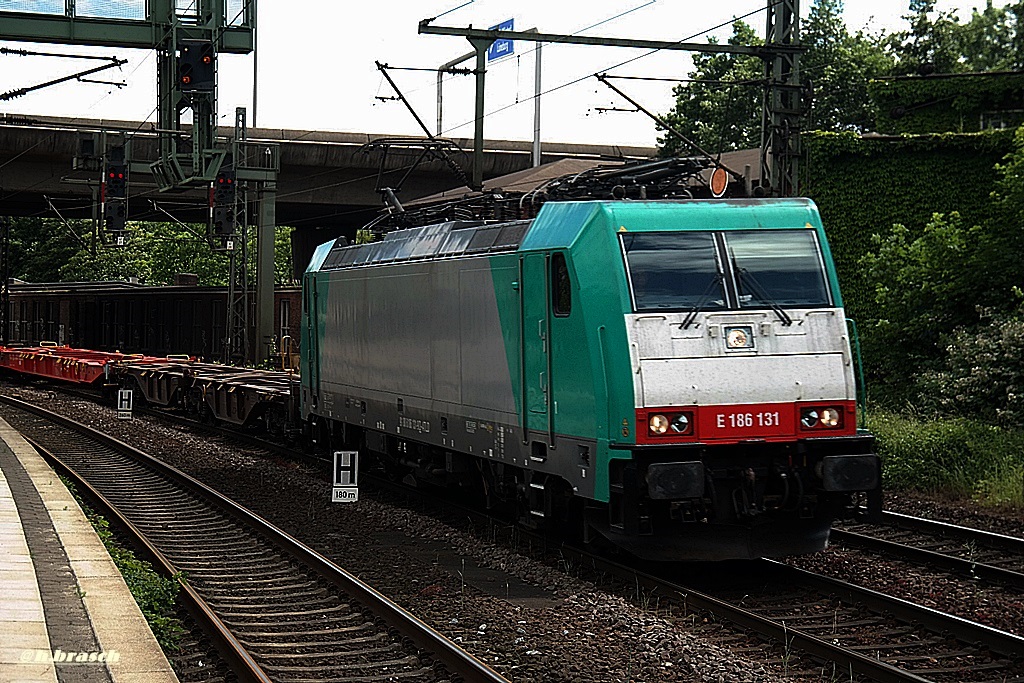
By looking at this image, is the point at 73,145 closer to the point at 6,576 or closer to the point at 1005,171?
the point at 1005,171

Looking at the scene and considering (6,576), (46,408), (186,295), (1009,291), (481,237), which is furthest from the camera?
(186,295)

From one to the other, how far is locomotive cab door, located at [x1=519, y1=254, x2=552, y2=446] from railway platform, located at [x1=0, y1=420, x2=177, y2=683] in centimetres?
375

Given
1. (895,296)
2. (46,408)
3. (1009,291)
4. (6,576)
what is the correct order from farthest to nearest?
(46,408) → (895,296) → (1009,291) → (6,576)

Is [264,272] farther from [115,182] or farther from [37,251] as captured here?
[37,251]

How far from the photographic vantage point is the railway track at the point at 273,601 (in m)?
9.00

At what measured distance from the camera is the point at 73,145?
42.5m

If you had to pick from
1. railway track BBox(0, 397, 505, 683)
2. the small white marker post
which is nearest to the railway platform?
railway track BBox(0, 397, 505, 683)

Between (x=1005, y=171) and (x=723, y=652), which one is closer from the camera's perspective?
(x=723, y=652)

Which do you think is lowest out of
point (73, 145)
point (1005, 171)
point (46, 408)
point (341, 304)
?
point (46, 408)

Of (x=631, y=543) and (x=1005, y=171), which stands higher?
(x=1005, y=171)

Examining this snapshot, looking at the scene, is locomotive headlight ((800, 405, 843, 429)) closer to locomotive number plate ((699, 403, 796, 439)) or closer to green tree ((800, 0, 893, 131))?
locomotive number plate ((699, 403, 796, 439))

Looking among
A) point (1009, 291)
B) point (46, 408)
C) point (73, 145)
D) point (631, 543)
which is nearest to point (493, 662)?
point (631, 543)

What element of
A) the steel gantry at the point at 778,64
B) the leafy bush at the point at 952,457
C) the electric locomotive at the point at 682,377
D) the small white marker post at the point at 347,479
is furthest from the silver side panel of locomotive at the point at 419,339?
the leafy bush at the point at 952,457

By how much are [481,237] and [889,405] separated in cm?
1183
